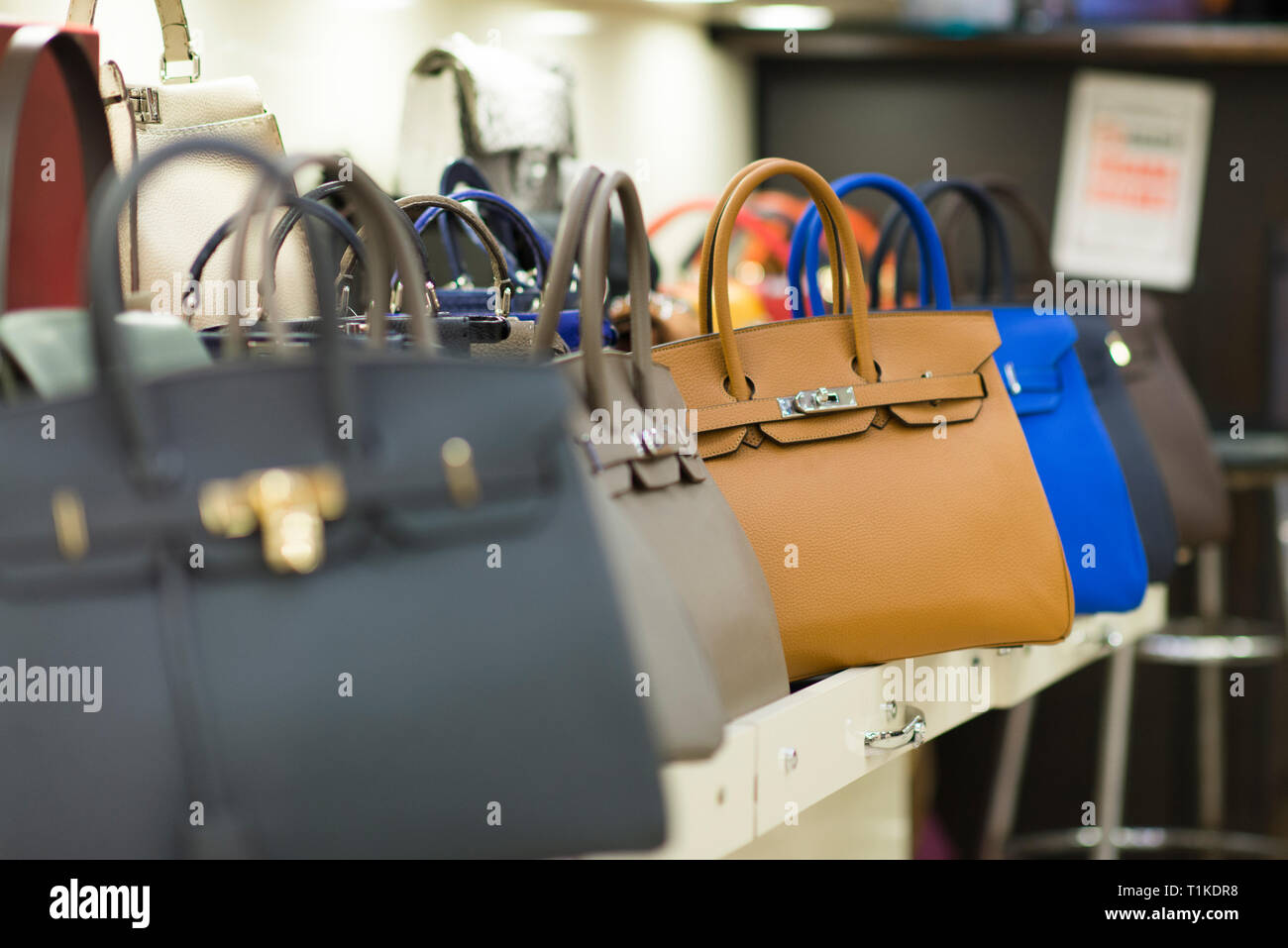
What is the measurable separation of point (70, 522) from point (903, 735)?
700 millimetres

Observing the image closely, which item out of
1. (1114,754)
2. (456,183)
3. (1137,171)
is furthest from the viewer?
(1137,171)

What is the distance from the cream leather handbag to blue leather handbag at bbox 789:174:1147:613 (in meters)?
0.52

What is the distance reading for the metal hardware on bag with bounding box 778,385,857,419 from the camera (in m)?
1.07

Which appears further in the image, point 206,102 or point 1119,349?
point 1119,349

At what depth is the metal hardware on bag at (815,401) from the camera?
1068 mm

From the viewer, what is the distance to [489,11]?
177 centimetres

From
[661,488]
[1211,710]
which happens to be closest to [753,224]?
[661,488]

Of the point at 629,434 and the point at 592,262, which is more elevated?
the point at 592,262

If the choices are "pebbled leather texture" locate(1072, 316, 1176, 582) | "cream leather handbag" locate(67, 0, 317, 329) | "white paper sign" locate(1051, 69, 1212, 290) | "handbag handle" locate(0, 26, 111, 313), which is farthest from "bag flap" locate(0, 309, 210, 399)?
"white paper sign" locate(1051, 69, 1212, 290)

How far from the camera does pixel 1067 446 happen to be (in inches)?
50.4

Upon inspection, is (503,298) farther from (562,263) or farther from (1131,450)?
(1131,450)

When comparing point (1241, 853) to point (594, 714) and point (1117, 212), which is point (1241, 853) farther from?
point (594, 714)

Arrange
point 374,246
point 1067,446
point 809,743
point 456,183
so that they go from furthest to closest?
point 456,183, point 1067,446, point 809,743, point 374,246

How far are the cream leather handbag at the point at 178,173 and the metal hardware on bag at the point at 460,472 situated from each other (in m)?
0.44
